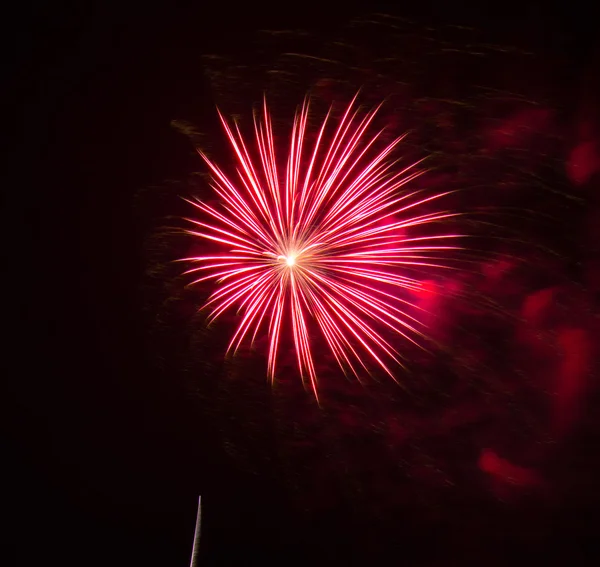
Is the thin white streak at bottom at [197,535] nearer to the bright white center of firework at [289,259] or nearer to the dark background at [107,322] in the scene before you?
the dark background at [107,322]

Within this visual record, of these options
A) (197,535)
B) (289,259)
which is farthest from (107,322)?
(197,535)

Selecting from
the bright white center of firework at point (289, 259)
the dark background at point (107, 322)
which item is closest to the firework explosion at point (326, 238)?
the bright white center of firework at point (289, 259)

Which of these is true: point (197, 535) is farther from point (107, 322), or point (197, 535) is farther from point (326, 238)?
point (326, 238)

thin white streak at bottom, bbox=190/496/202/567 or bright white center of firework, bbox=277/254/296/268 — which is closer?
bright white center of firework, bbox=277/254/296/268

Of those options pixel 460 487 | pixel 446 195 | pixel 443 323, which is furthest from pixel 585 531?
pixel 446 195

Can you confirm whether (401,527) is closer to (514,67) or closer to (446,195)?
(446,195)

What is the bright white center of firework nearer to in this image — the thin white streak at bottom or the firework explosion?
the firework explosion

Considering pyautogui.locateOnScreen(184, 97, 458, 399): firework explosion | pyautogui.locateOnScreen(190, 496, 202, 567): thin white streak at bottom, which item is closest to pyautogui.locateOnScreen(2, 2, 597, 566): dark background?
pyautogui.locateOnScreen(190, 496, 202, 567): thin white streak at bottom
